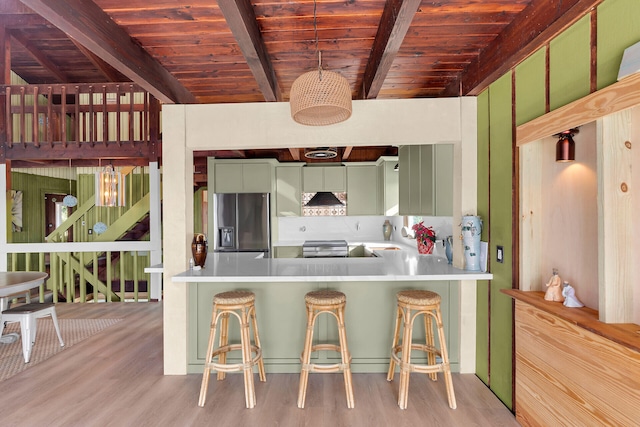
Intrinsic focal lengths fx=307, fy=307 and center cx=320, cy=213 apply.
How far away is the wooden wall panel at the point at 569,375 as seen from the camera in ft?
4.30

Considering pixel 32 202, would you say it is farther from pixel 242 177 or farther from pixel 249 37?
pixel 249 37

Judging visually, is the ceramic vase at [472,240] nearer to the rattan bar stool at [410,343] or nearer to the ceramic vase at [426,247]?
the rattan bar stool at [410,343]

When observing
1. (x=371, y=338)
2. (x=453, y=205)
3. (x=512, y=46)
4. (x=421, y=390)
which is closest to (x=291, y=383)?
(x=371, y=338)

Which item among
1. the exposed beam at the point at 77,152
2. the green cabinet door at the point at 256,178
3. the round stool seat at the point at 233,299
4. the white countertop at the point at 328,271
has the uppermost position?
the exposed beam at the point at 77,152

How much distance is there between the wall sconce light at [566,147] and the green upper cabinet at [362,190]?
3894 millimetres

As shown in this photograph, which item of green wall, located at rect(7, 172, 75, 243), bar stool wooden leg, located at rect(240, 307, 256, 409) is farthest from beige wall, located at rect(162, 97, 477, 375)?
green wall, located at rect(7, 172, 75, 243)

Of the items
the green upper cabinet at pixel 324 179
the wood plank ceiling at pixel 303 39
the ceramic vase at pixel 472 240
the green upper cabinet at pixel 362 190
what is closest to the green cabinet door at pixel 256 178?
the green upper cabinet at pixel 324 179

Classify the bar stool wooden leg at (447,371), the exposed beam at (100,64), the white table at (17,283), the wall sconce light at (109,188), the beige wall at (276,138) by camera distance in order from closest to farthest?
the bar stool wooden leg at (447,371) → the beige wall at (276,138) → the white table at (17,283) → the wall sconce light at (109,188) → the exposed beam at (100,64)

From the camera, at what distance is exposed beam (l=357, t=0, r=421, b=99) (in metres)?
1.62

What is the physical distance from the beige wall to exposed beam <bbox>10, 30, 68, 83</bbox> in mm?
5282

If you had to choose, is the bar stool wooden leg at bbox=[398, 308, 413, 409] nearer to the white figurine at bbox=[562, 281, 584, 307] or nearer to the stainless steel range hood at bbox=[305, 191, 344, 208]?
the white figurine at bbox=[562, 281, 584, 307]

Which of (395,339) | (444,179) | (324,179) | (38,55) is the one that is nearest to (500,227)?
(444,179)

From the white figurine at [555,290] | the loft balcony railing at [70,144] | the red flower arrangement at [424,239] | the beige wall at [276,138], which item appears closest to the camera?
the white figurine at [555,290]

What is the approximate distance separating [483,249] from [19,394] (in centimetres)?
391
